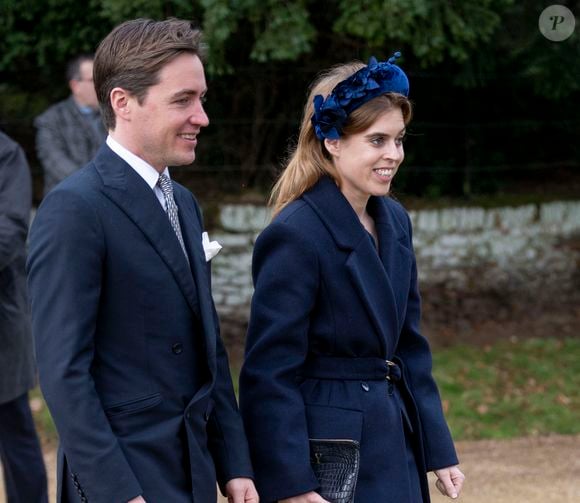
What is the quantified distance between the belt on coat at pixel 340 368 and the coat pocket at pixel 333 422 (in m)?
0.10

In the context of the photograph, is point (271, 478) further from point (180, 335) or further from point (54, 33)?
point (54, 33)

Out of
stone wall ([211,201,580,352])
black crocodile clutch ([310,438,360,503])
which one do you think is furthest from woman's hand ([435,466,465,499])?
stone wall ([211,201,580,352])

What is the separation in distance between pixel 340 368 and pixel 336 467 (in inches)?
11.6

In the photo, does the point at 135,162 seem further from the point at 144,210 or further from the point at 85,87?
the point at 85,87

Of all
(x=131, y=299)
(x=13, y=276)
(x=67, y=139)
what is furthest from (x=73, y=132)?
(x=131, y=299)

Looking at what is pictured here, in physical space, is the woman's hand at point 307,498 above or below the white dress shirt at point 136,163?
below

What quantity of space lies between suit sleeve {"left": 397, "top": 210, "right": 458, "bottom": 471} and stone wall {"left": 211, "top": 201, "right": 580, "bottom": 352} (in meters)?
5.41

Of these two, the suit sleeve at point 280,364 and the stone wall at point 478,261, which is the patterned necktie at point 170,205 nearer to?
the suit sleeve at point 280,364

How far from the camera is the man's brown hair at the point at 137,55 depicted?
282 centimetres

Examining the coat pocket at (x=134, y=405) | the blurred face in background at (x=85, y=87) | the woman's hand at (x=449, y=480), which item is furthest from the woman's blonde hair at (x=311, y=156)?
the blurred face in background at (x=85, y=87)

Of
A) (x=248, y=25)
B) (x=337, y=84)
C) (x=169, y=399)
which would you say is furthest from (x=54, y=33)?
(x=169, y=399)

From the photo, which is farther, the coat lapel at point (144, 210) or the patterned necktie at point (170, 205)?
the patterned necktie at point (170, 205)

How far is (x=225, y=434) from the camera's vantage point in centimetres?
307

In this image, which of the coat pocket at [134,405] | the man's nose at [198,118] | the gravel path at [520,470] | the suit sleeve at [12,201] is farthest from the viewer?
the gravel path at [520,470]
